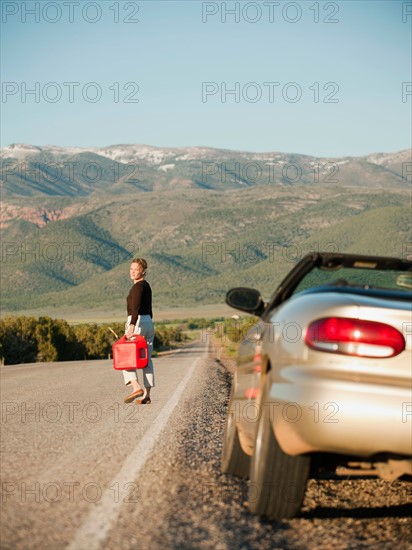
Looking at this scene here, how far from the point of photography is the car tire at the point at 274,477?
199 inches

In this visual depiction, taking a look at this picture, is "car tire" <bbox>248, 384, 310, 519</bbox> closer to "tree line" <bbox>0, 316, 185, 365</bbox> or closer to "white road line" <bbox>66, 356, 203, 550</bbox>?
"white road line" <bbox>66, 356, 203, 550</bbox>

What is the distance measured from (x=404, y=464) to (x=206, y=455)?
3.31 meters

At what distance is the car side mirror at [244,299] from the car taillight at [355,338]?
5.89ft

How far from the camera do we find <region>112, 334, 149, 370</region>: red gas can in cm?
1194

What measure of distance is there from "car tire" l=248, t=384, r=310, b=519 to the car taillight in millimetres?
545

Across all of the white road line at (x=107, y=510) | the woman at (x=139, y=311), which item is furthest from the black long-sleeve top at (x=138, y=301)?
the white road line at (x=107, y=510)

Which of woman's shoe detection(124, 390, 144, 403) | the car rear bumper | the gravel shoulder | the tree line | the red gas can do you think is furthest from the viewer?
the tree line

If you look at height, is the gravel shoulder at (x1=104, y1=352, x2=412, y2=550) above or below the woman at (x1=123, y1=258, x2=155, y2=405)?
below

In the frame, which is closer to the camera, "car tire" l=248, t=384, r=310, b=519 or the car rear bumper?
the car rear bumper

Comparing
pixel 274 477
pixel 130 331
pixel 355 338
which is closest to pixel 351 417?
pixel 355 338

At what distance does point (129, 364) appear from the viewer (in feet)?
39.2

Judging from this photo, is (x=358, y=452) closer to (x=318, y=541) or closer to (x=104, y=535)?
(x=318, y=541)

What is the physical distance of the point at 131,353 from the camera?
12.0 meters

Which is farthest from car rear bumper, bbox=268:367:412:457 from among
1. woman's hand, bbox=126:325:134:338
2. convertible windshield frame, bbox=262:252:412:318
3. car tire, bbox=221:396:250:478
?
woman's hand, bbox=126:325:134:338
